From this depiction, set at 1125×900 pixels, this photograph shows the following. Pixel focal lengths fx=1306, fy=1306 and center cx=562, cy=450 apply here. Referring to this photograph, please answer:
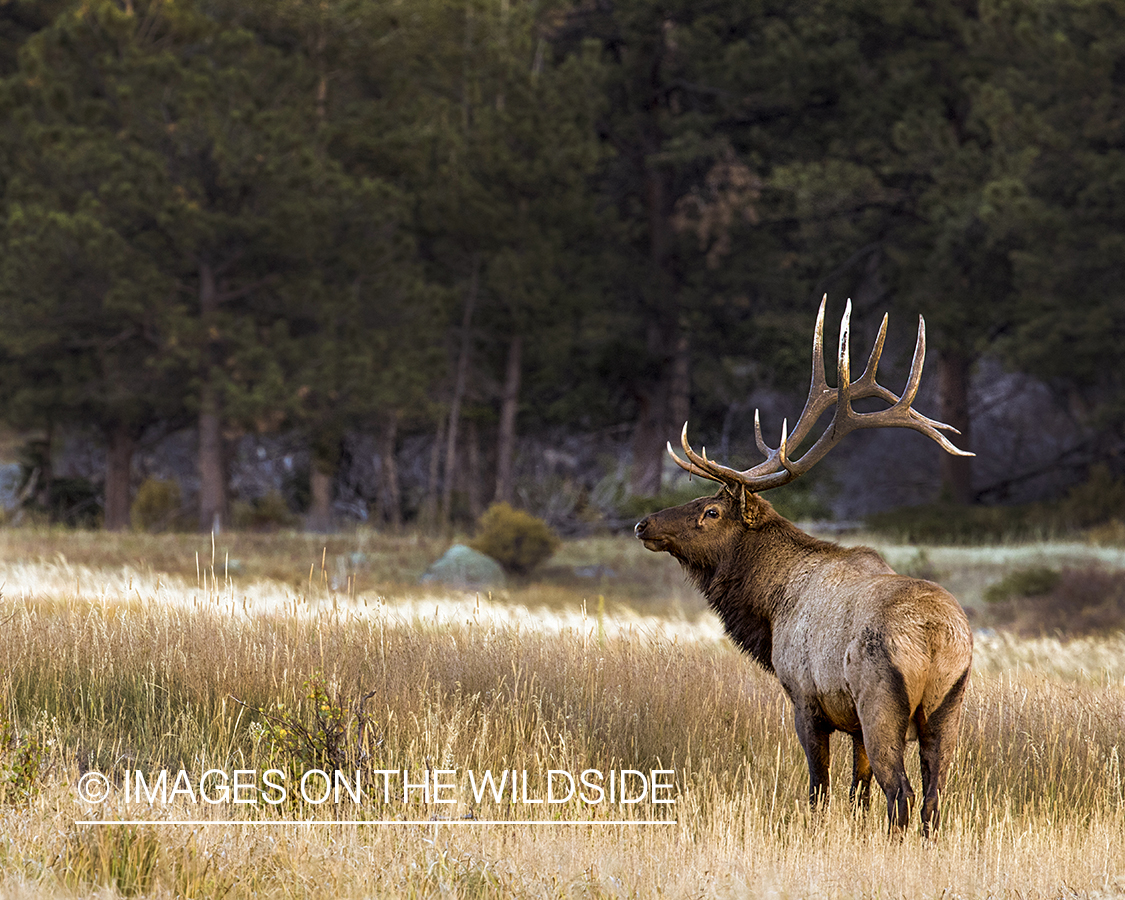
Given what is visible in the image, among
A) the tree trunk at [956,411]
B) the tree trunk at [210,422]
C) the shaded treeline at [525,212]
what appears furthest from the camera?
the tree trunk at [956,411]

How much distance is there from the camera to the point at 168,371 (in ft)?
86.0

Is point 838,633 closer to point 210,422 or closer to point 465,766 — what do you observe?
point 465,766

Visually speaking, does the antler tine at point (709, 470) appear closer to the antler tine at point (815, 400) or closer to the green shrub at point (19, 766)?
the antler tine at point (815, 400)

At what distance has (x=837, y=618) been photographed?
5.10m

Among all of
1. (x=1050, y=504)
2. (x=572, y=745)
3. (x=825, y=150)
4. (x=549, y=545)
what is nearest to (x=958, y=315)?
(x=1050, y=504)

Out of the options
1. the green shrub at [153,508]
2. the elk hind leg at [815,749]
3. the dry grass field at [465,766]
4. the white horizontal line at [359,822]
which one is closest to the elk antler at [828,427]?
the elk hind leg at [815,749]

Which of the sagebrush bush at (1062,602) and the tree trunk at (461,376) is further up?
the tree trunk at (461,376)

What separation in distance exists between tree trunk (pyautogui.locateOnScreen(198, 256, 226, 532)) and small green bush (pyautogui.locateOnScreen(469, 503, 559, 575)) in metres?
6.24

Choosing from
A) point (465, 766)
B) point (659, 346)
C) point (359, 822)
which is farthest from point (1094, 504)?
point (359, 822)

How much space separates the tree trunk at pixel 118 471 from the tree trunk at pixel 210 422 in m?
2.63

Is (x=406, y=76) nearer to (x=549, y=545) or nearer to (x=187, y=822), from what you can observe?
(x=549, y=545)

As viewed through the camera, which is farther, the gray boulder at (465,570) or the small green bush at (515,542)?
the small green bush at (515,542)

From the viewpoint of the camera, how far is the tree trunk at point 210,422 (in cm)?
2489

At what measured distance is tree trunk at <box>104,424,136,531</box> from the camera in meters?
27.9
